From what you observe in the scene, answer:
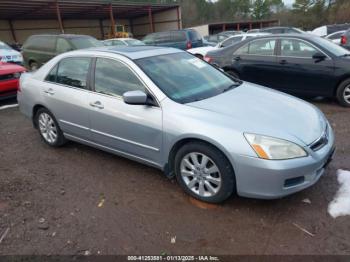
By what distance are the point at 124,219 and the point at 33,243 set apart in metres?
0.85

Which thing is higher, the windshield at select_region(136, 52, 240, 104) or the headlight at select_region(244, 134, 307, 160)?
the windshield at select_region(136, 52, 240, 104)

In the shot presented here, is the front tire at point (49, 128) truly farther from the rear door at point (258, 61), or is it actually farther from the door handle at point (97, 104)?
the rear door at point (258, 61)

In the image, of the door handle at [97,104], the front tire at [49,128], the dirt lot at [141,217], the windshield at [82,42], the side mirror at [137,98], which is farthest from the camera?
the windshield at [82,42]

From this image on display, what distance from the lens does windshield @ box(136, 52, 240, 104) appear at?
142 inches

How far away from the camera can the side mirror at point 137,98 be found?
342 centimetres

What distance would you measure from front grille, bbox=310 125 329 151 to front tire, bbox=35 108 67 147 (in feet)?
11.5

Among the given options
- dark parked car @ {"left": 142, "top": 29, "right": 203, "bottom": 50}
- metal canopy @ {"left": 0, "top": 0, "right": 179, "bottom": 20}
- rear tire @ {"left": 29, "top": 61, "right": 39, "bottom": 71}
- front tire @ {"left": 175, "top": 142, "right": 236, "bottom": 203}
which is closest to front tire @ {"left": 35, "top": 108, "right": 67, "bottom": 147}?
front tire @ {"left": 175, "top": 142, "right": 236, "bottom": 203}

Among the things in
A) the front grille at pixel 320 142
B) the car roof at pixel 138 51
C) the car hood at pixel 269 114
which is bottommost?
the front grille at pixel 320 142

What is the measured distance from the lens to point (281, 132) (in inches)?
117

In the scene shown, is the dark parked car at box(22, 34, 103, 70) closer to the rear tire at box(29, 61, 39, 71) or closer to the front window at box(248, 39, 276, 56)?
the rear tire at box(29, 61, 39, 71)

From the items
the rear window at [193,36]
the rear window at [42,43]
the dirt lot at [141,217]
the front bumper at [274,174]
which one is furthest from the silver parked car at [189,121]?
the rear window at [193,36]

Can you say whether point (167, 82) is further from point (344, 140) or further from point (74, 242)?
point (344, 140)

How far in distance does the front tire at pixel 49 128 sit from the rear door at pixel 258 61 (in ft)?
14.5

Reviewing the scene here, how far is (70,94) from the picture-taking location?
170 inches
